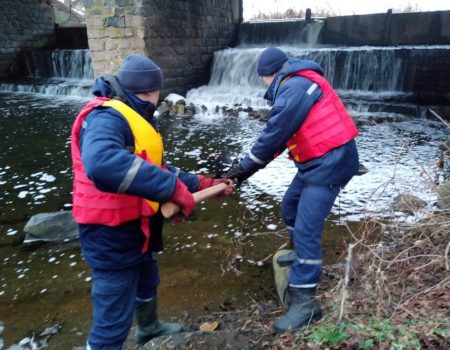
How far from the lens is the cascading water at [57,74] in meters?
12.9

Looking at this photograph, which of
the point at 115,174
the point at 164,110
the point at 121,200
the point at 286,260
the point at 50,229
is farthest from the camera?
the point at 164,110

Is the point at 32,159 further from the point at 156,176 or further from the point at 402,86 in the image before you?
the point at 402,86

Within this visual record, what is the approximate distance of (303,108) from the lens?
7.89ft

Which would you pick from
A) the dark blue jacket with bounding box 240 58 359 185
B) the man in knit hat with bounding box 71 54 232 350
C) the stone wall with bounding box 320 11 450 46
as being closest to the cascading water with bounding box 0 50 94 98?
the stone wall with bounding box 320 11 450 46

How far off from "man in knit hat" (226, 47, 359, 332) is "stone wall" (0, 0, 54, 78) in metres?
16.7

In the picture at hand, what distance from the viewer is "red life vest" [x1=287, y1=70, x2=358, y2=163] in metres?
2.45

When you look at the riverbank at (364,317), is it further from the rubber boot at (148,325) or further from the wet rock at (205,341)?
the rubber boot at (148,325)

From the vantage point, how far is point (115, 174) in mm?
1621

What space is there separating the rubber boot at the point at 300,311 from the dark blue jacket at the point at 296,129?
0.72 meters

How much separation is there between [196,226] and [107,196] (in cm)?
231

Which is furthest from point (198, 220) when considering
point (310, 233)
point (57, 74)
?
point (57, 74)

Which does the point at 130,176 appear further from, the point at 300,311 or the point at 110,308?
the point at 300,311

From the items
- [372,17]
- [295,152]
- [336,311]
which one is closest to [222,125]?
[295,152]

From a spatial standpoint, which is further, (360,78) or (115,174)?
(360,78)
